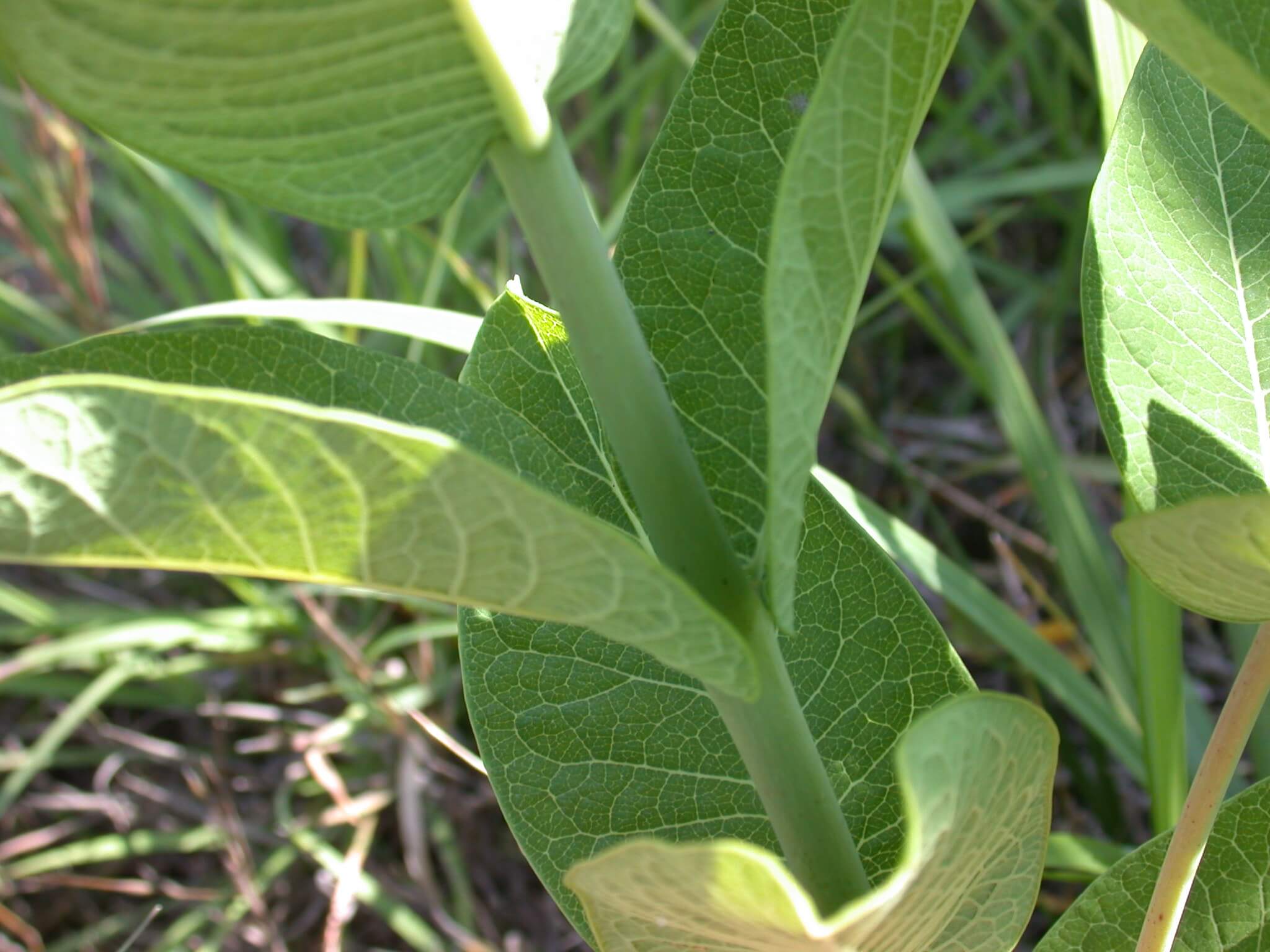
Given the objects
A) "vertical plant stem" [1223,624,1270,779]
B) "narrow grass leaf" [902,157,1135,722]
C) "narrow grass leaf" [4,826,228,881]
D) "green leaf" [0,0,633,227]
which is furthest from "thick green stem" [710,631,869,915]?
"narrow grass leaf" [4,826,228,881]

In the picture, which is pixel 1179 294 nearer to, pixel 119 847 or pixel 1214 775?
pixel 1214 775

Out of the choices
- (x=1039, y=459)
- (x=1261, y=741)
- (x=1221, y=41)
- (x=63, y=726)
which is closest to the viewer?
(x=1221, y=41)

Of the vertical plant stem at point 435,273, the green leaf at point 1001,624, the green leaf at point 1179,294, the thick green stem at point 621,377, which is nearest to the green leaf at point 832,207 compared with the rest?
the thick green stem at point 621,377

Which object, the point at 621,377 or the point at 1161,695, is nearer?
the point at 621,377

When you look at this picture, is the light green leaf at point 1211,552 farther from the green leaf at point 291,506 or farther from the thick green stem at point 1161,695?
the thick green stem at point 1161,695

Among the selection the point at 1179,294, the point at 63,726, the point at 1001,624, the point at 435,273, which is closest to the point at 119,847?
the point at 63,726
